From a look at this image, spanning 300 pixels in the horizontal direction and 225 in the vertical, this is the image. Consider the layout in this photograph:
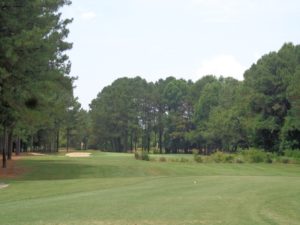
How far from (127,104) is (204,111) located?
18676 mm

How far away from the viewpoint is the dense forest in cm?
3186

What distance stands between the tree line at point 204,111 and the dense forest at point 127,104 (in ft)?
0.57

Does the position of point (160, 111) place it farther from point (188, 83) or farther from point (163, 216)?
point (163, 216)

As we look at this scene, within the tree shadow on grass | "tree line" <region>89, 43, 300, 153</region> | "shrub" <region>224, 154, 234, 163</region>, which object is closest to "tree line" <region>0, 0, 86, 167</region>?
the tree shadow on grass

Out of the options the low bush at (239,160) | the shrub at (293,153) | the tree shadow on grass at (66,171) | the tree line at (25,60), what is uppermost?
the tree line at (25,60)

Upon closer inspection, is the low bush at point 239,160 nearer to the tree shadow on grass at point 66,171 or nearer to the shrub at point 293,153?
the shrub at point 293,153

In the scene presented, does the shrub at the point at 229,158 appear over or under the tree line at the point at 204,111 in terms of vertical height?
under

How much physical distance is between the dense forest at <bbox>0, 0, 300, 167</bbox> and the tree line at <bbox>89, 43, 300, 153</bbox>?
174 mm

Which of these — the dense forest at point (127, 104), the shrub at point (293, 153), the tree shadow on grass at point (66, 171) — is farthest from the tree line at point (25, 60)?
the shrub at point (293, 153)

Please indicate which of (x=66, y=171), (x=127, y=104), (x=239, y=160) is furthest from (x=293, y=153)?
(x=127, y=104)

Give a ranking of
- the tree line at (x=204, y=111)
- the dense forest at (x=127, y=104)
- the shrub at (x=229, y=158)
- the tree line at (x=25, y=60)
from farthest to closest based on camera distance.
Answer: the tree line at (x=204, y=111) → the shrub at (x=229, y=158) → the dense forest at (x=127, y=104) → the tree line at (x=25, y=60)

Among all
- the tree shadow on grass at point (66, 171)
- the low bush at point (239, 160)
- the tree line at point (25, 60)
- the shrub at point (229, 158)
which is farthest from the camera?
the shrub at point (229, 158)

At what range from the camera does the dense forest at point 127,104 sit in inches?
1254

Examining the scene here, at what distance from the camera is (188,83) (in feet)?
449
